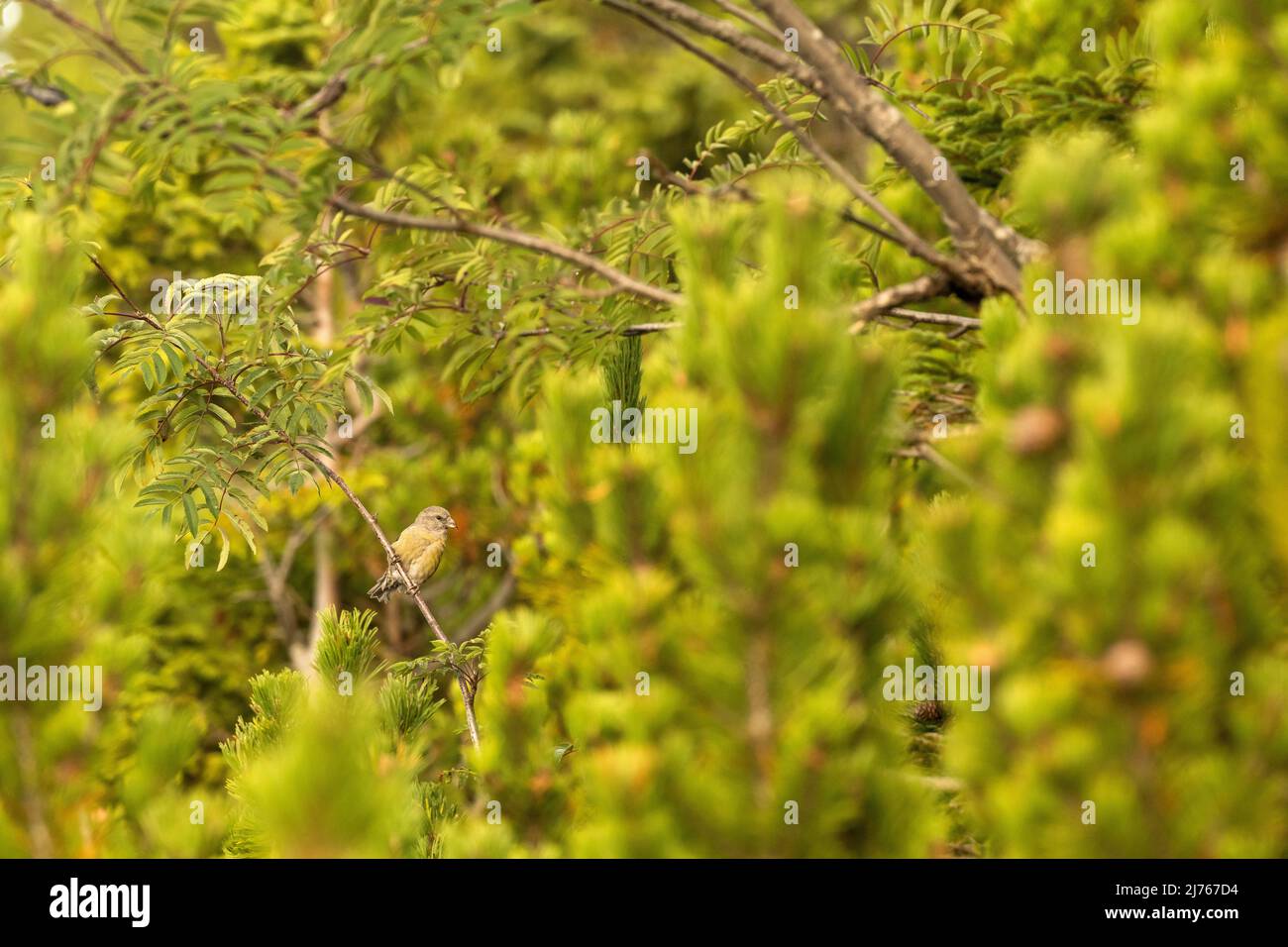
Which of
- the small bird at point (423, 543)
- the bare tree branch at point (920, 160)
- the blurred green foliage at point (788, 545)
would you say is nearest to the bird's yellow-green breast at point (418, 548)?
the small bird at point (423, 543)

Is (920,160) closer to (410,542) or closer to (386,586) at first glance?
(386,586)

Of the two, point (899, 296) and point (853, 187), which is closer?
point (899, 296)

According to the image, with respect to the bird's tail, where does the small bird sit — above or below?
above

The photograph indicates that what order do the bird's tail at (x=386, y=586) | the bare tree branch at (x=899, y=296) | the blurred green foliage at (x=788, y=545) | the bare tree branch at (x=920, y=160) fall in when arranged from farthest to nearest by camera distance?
the bird's tail at (x=386, y=586) < the bare tree branch at (x=920, y=160) < the bare tree branch at (x=899, y=296) < the blurred green foliage at (x=788, y=545)

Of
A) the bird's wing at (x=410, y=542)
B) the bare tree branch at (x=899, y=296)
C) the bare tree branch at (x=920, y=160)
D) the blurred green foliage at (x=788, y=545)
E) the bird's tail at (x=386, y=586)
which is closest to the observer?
the blurred green foliage at (x=788, y=545)

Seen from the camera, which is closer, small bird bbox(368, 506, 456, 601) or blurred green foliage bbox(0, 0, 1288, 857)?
blurred green foliage bbox(0, 0, 1288, 857)

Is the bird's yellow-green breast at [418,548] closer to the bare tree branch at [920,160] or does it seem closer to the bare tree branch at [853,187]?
the bare tree branch at [853,187]

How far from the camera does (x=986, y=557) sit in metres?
2.21

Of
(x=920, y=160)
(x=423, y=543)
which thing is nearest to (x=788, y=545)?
(x=920, y=160)

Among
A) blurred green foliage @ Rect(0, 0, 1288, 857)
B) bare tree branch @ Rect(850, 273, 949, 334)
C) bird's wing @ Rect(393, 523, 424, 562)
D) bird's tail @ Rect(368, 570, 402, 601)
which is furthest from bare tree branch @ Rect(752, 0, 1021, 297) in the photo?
bird's wing @ Rect(393, 523, 424, 562)

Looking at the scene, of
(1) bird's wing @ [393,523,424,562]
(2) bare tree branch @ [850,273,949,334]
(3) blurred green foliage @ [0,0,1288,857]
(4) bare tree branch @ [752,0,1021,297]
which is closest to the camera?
(3) blurred green foliage @ [0,0,1288,857]

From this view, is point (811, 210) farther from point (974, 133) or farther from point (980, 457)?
point (974, 133)

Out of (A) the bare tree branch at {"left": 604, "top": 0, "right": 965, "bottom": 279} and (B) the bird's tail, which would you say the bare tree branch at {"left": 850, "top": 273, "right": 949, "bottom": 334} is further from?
(B) the bird's tail
